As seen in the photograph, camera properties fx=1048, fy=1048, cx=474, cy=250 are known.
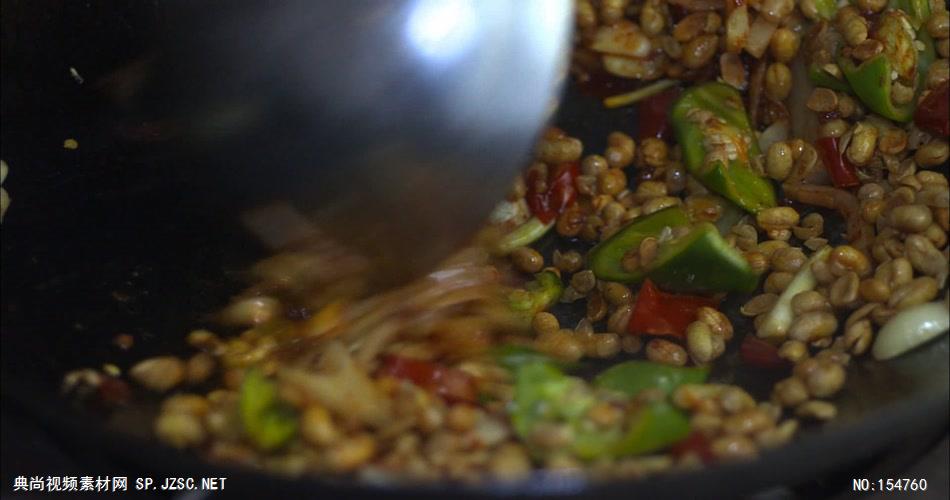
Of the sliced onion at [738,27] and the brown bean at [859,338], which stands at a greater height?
the sliced onion at [738,27]

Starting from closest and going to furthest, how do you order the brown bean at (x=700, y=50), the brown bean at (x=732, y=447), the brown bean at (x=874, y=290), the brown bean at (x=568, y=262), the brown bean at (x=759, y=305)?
the brown bean at (x=732, y=447), the brown bean at (x=874, y=290), the brown bean at (x=759, y=305), the brown bean at (x=568, y=262), the brown bean at (x=700, y=50)

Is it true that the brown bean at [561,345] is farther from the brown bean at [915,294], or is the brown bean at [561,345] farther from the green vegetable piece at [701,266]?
the brown bean at [915,294]

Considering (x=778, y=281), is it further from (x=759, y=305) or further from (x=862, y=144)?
(x=862, y=144)

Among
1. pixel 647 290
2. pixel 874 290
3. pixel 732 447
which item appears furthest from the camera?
pixel 647 290

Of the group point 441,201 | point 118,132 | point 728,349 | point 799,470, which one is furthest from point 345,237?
point 799,470

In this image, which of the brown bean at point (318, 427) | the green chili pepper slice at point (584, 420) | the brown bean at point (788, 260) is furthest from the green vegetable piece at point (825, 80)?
the brown bean at point (318, 427)

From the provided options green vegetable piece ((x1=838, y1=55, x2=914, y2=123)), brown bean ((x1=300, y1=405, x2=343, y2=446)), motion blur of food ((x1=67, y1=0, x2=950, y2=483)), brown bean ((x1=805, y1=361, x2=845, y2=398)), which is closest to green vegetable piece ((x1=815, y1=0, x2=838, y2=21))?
motion blur of food ((x1=67, y1=0, x2=950, y2=483))

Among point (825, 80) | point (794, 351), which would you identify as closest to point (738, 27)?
point (825, 80)
